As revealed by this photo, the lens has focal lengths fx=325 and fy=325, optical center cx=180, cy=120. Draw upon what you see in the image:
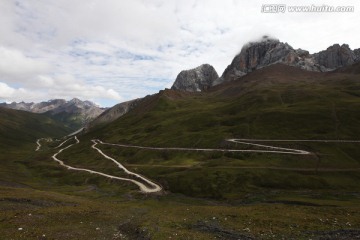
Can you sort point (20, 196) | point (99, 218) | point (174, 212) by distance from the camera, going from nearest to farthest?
point (99, 218), point (174, 212), point (20, 196)

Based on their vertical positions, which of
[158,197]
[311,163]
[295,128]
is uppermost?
[295,128]

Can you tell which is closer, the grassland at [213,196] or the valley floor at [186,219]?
the valley floor at [186,219]

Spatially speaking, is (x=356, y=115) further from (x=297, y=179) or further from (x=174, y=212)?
A: (x=174, y=212)

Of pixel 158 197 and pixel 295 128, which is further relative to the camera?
pixel 295 128

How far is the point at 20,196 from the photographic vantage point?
7262cm

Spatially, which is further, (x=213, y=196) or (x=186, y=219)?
(x=213, y=196)

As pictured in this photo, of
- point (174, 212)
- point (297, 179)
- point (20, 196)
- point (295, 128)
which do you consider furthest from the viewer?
point (295, 128)

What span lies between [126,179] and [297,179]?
6228 centimetres

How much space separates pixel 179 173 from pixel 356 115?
127444mm

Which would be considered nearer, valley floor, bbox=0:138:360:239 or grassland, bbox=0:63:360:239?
valley floor, bbox=0:138:360:239

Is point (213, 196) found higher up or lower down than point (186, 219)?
lower down

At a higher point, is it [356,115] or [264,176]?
[356,115]

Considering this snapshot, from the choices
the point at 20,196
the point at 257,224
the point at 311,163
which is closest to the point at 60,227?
the point at 257,224

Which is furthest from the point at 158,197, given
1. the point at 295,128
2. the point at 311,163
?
the point at 295,128
